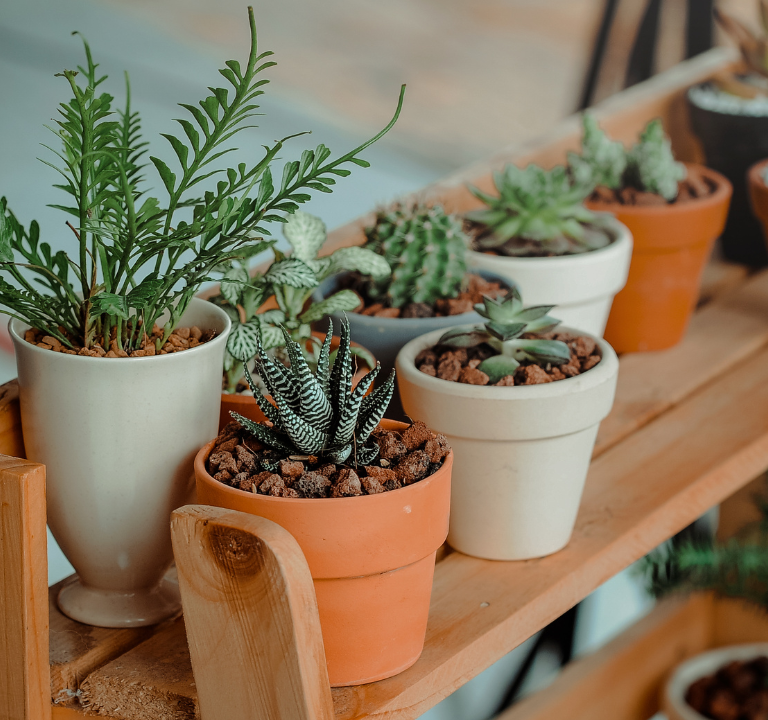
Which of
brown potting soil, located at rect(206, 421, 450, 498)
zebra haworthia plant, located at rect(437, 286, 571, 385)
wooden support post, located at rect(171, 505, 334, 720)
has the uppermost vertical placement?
zebra haworthia plant, located at rect(437, 286, 571, 385)

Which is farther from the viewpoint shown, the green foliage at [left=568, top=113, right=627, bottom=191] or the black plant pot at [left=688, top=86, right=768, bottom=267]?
the black plant pot at [left=688, top=86, right=768, bottom=267]

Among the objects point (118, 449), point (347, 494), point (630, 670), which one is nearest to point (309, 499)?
point (347, 494)

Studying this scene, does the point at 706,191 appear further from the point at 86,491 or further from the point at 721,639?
the point at 721,639

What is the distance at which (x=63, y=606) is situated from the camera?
2.31 feet

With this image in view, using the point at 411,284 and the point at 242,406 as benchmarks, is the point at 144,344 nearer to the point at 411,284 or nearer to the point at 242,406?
the point at 242,406

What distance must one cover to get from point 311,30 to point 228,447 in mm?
1348

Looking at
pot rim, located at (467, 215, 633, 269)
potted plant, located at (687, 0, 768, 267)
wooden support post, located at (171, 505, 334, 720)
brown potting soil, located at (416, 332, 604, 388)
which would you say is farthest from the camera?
potted plant, located at (687, 0, 768, 267)

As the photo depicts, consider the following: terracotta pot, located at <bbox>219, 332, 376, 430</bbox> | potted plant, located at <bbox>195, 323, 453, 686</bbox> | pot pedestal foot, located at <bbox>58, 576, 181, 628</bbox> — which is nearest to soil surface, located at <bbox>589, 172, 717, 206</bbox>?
terracotta pot, located at <bbox>219, 332, 376, 430</bbox>

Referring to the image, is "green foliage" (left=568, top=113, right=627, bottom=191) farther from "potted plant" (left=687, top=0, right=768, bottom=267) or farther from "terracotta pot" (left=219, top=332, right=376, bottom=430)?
"terracotta pot" (left=219, top=332, right=376, bottom=430)

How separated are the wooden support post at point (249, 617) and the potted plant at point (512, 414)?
9.1 inches

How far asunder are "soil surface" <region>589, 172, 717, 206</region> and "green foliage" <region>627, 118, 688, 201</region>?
11mm

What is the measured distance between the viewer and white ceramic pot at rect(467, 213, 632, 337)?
96 cm

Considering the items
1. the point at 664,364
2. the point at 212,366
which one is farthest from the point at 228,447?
the point at 664,364

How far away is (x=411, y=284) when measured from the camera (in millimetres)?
903
